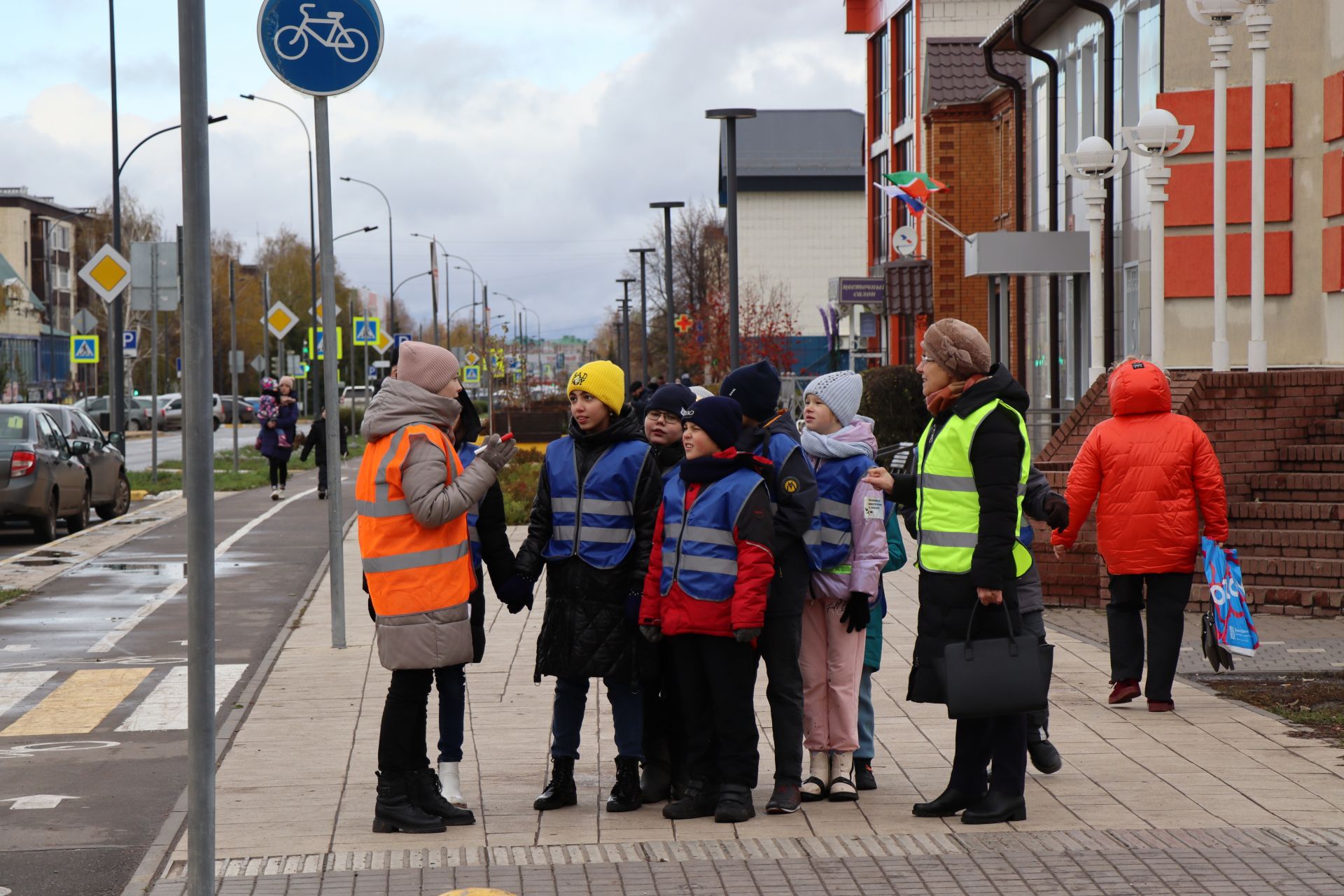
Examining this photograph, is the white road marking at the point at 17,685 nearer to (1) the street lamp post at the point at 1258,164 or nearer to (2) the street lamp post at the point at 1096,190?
(1) the street lamp post at the point at 1258,164

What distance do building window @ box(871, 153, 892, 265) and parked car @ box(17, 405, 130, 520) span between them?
23658 mm

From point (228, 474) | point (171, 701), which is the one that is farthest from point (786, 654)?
point (228, 474)

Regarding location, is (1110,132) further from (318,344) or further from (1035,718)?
(318,344)

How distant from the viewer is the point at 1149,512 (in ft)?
28.0

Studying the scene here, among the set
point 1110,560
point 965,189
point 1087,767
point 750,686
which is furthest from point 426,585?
point 965,189

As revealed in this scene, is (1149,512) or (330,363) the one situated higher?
(330,363)

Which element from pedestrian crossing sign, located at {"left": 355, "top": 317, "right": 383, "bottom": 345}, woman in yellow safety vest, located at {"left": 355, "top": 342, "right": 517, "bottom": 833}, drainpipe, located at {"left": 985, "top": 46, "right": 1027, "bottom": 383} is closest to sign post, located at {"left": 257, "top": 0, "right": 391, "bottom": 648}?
woman in yellow safety vest, located at {"left": 355, "top": 342, "right": 517, "bottom": 833}

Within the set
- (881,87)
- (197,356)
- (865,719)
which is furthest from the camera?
(881,87)

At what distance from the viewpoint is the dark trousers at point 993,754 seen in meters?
6.34

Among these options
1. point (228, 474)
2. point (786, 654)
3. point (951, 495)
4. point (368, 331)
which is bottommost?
point (228, 474)

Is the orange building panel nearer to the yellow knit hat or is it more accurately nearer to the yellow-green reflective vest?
the yellow-green reflective vest

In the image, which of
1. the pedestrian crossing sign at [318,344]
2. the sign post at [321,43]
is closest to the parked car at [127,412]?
the pedestrian crossing sign at [318,344]

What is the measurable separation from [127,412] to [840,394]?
2557 inches

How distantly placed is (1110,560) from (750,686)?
2.97m
